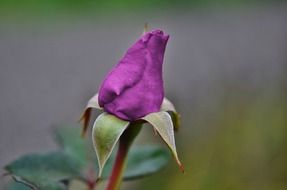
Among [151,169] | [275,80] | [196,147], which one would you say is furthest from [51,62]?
[151,169]

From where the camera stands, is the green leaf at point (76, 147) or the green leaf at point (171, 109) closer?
the green leaf at point (171, 109)

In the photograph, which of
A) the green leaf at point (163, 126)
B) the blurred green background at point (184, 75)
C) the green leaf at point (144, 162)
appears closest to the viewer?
the green leaf at point (163, 126)

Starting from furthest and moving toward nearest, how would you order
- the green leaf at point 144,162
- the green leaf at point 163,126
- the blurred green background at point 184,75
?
1. the blurred green background at point 184,75
2. the green leaf at point 144,162
3. the green leaf at point 163,126

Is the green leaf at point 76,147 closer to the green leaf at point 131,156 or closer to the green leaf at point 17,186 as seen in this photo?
the green leaf at point 131,156

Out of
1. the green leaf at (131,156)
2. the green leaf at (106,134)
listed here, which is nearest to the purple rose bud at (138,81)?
the green leaf at (106,134)

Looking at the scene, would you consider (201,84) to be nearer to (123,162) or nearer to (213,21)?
(213,21)

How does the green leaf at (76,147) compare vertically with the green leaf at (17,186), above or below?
below

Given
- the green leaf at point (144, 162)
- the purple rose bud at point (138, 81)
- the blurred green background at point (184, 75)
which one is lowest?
the blurred green background at point (184, 75)

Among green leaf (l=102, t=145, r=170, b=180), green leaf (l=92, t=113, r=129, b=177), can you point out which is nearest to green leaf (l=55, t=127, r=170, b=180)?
green leaf (l=102, t=145, r=170, b=180)
